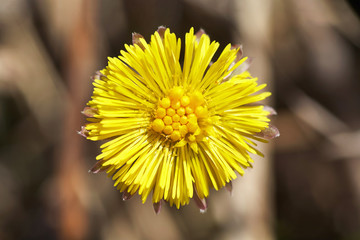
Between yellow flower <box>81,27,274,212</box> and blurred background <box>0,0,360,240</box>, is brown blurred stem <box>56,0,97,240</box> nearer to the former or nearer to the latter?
blurred background <box>0,0,360,240</box>

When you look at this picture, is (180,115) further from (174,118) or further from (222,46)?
(222,46)

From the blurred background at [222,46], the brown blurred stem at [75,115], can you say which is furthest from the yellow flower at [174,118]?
the blurred background at [222,46]

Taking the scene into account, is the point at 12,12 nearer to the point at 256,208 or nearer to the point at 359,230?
the point at 256,208

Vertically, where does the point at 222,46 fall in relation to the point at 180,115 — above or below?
above

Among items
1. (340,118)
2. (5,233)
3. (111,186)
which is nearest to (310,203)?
(340,118)

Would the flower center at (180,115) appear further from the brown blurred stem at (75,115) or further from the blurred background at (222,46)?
the blurred background at (222,46)

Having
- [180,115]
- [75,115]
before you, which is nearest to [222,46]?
[75,115]
